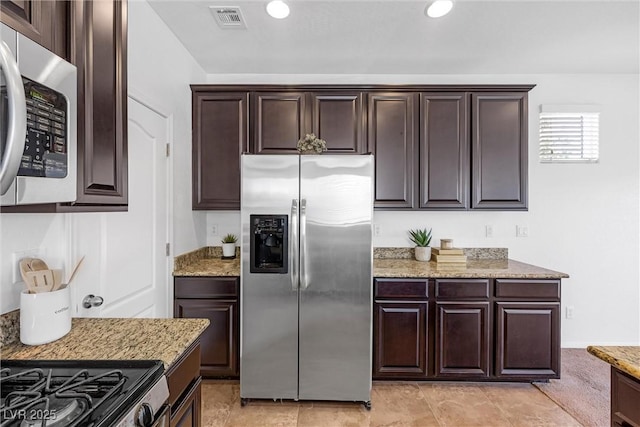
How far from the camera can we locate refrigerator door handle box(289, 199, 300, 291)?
7.66 feet

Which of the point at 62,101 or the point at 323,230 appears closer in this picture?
the point at 62,101

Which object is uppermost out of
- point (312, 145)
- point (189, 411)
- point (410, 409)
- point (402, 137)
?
point (402, 137)

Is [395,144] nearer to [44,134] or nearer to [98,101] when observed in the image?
[98,101]

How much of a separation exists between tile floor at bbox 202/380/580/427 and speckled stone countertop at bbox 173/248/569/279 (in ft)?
2.86

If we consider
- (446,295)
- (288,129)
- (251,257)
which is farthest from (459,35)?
(251,257)

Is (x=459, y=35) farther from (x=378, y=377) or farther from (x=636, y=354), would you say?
(x=378, y=377)

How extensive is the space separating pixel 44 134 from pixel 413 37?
247cm

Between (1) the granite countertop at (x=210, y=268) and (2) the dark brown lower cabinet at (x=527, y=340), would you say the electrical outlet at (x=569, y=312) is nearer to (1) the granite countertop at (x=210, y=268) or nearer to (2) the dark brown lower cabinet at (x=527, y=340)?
(2) the dark brown lower cabinet at (x=527, y=340)

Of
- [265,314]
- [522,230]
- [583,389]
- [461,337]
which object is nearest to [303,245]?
[265,314]

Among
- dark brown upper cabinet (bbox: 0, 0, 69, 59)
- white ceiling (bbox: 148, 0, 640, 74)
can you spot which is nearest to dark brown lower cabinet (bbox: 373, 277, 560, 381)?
white ceiling (bbox: 148, 0, 640, 74)

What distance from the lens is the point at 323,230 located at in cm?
237

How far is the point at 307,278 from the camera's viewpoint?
2375 millimetres

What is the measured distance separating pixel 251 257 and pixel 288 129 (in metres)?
1.20

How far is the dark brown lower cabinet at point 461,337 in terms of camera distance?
262 centimetres
